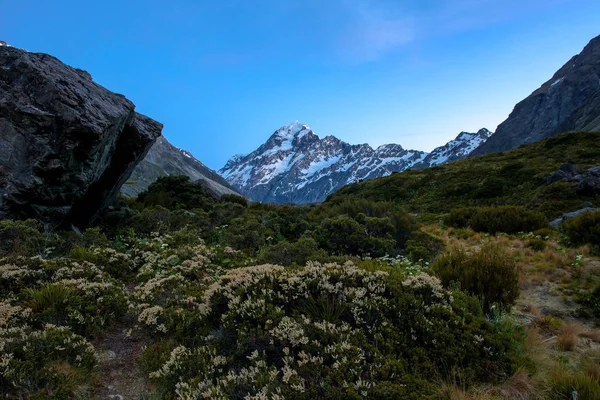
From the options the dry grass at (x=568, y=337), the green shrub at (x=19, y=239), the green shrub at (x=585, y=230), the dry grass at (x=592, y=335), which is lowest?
the green shrub at (x=19, y=239)

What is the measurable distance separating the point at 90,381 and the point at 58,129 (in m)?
9.47

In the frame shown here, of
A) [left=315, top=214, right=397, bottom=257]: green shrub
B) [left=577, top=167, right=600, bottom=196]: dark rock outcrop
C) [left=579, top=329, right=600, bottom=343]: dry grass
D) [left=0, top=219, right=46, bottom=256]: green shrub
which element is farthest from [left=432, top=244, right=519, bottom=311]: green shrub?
[left=577, top=167, right=600, bottom=196]: dark rock outcrop

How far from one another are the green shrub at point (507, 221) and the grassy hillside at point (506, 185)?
5.14 metres

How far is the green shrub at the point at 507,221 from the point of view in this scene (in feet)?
→ 50.4

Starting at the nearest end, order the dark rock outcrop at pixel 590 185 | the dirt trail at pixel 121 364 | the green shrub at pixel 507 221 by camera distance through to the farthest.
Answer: the dirt trail at pixel 121 364 → the green shrub at pixel 507 221 → the dark rock outcrop at pixel 590 185

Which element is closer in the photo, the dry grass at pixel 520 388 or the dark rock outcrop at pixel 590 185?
the dry grass at pixel 520 388

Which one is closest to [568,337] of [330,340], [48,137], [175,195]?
[330,340]

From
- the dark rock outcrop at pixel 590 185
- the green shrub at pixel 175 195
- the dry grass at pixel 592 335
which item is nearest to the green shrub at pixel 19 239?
the green shrub at pixel 175 195

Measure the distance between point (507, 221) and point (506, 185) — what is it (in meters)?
16.6

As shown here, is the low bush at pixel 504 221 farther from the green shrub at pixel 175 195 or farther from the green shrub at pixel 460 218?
the green shrub at pixel 175 195

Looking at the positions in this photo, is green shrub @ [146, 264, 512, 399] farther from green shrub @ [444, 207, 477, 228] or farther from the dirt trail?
green shrub @ [444, 207, 477, 228]

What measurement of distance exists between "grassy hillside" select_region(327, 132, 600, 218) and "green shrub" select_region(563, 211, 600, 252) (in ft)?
27.6

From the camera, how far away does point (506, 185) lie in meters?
30.0

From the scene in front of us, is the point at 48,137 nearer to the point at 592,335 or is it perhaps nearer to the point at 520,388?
the point at 520,388
